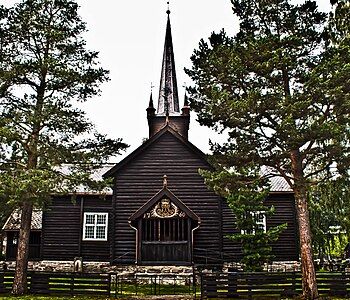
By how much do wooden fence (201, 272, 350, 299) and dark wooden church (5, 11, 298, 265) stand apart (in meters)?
5.01

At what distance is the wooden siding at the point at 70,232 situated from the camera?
82.7 ft

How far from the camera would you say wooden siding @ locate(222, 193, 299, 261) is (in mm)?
24359

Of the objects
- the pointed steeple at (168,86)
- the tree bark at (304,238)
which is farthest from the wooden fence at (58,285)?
the pointed steeple at (168,86)

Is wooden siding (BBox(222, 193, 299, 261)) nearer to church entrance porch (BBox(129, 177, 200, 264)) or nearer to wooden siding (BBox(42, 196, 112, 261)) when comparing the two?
church entrance porch (BBox(129, 177, 200, 264))

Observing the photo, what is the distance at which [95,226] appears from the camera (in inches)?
1016

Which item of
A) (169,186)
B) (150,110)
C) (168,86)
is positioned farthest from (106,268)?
(168,86)

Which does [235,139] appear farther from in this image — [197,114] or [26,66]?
[26,66]

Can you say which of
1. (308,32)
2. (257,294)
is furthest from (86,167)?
(308,32)

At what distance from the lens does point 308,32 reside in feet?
51.3

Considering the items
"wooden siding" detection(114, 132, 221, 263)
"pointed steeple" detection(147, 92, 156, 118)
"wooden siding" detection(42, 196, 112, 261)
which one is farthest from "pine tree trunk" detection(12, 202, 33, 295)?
"pointed steeple" detection(147, 92, 156, 118)

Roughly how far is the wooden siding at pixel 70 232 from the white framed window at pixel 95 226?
246 mm

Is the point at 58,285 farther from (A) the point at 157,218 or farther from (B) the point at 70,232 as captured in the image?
(B) the point at 70,232

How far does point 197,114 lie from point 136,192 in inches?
357

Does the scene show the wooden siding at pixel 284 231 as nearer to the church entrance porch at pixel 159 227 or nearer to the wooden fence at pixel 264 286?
the church entrance porch at pixel 159 227
